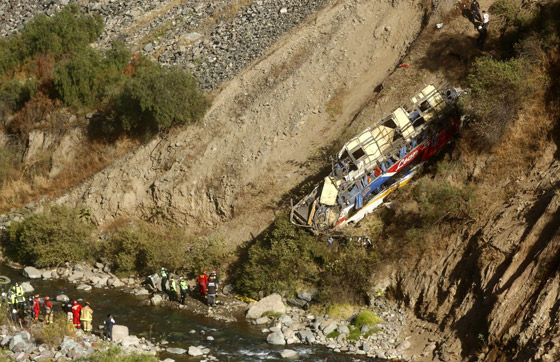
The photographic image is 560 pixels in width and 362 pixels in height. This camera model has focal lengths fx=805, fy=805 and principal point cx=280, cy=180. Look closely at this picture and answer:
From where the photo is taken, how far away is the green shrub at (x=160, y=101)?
117 ft

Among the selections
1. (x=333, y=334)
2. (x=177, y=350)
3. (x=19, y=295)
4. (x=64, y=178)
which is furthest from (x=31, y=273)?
(x=333, y=334)

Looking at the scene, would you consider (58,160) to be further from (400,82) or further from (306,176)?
(400,82)

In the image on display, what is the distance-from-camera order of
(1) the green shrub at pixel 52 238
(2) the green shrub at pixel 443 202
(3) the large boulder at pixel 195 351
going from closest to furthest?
(3) the large boulder at pixel 195 351 < (2) the green shrub at pixel 443 202 < (1) the green shrub at pixel 52 238

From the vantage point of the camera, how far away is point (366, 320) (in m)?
26.6

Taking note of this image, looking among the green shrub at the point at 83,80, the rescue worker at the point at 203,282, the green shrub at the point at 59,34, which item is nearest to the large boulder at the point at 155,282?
the rescue worker at the point at 203,282

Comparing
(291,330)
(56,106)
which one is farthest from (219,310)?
(56,106)

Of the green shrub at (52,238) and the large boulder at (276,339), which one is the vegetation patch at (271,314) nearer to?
the large boulder at (276,339)

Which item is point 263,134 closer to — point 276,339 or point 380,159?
point 380,159

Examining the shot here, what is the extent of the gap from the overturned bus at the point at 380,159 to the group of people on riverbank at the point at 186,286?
3.76 metres

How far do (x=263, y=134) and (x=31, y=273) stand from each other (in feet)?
36.3

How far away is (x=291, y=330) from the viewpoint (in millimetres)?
26938

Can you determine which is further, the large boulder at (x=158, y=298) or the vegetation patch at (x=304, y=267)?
the large boulder at (x=158, y=298)

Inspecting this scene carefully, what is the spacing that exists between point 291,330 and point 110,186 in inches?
493

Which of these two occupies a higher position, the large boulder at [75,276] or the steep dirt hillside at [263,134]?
the steep dirt hillside at [263,134]
